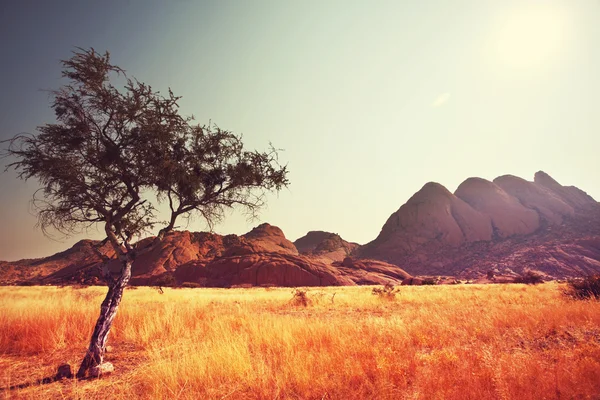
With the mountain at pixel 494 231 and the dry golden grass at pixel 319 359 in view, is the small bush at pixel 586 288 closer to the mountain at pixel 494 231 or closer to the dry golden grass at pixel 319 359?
the dry golden grass at pixel 319 359

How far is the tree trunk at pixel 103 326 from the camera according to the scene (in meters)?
5.07

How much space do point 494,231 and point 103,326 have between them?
3994 inches

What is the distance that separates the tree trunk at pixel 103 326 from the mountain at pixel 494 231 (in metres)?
68.6

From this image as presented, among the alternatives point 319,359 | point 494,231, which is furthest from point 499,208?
point 319,359

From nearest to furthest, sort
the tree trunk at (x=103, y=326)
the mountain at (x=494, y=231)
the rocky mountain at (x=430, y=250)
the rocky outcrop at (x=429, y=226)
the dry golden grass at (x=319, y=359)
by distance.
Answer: the dry golden grass at (x=319, y=359), the tree trunk at (x=103, y=326), the rocky mountain at (x=430, y=250), the mountain at (x=494, y=231), the rocky outcrop at (x=429, y=226)

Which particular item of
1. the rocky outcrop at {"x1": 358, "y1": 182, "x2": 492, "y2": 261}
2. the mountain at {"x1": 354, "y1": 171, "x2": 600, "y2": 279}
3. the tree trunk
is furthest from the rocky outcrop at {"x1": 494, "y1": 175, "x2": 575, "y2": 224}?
the tree trunk

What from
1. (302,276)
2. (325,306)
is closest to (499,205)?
(302,276)

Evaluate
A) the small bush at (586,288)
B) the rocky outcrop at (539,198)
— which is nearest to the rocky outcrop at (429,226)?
the rocky outcrop at (539,198)

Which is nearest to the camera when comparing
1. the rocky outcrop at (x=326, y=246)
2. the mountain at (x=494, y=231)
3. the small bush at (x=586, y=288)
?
the small bush at (x=586, y=288)

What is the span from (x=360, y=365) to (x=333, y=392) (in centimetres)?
84

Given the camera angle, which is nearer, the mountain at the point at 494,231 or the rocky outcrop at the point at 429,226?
the mountain at the point at 494,231

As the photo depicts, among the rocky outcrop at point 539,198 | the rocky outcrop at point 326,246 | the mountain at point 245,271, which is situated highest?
the rocky outcrop at point 539,198

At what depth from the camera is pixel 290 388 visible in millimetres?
3887

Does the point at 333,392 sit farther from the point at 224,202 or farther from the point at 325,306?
the point at 325,306
